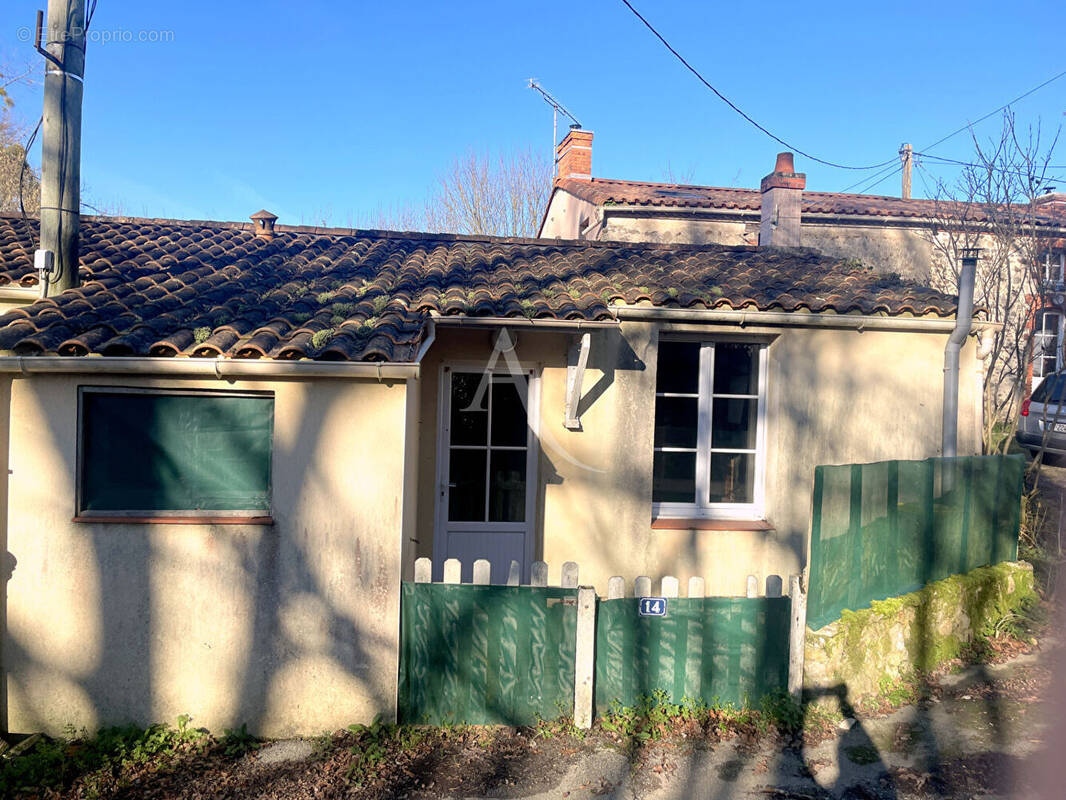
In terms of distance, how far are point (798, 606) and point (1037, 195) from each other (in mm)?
8711

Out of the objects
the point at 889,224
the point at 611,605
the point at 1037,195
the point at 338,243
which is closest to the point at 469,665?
the point at 611,605

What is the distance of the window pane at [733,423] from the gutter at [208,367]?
3406mm

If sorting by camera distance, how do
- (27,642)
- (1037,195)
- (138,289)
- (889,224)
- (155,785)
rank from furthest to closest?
(889,224) → (1037,195) → (138,289) → (27,642) → (155,785)

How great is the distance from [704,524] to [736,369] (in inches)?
58.0

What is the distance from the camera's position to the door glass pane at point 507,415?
749 centimetres

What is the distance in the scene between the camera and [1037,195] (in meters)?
11.1

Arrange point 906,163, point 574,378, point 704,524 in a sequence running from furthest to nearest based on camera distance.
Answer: point 906,163
point 704,524
point 574,378

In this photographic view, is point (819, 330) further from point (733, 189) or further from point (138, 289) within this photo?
point (733, 189)

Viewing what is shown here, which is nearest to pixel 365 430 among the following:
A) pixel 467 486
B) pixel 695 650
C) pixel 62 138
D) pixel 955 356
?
pixel 467 486

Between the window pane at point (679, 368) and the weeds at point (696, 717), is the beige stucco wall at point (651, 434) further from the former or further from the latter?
the weeds at point (696, 717)

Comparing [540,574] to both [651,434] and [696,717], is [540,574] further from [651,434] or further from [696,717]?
[651,434]

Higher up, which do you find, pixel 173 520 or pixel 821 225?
pixel 821 225

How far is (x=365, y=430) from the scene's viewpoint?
17.4ft

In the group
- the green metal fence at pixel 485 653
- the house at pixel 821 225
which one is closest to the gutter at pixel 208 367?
the green metal fence at pixel 485 653
